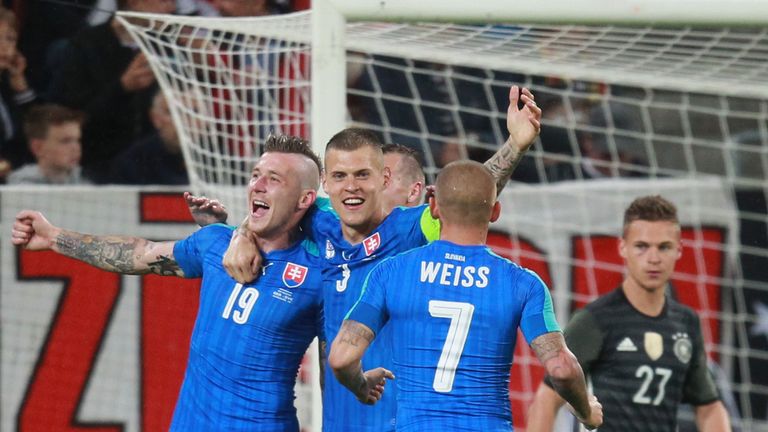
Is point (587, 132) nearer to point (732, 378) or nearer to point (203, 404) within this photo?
point (732, 378)

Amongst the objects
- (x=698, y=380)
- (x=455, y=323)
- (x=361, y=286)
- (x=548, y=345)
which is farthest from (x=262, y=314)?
(x=698, y=380)

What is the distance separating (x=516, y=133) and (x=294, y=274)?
0.98 meters

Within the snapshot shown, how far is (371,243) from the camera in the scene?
14.4 feet

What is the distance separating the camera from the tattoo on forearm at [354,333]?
3742 mm

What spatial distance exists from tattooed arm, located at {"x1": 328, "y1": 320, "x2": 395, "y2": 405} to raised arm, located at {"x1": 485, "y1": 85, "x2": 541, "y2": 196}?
828 mm

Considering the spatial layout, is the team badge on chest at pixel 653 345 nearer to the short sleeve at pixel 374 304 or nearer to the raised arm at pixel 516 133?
the raised arm at pixel 516 133

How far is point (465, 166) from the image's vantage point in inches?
153

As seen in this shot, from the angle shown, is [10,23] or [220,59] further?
[10,23]

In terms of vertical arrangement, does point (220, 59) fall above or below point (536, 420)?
above

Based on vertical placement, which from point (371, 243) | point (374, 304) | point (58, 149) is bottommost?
point (374, 304)

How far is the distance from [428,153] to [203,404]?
133 inches

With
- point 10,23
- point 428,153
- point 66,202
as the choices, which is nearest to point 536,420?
point 428,153

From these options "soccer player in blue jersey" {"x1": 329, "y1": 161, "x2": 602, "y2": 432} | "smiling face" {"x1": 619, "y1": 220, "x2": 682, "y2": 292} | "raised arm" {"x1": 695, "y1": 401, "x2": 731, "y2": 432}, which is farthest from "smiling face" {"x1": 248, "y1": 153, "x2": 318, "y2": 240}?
"raised arm" {"x1": 695, "y1": 401, "x2": 731, "y2": 432}

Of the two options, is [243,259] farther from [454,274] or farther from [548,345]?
[548,345]
